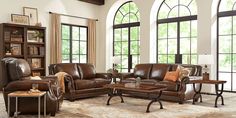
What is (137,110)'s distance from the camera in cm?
521

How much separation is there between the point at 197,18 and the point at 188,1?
0.81m

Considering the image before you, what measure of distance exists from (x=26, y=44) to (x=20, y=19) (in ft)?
2.70

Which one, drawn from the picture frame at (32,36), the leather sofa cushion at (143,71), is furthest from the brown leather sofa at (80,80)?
the picture frame at (32,36)

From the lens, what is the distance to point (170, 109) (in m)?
5.30

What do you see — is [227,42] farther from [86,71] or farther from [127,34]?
[86,71]

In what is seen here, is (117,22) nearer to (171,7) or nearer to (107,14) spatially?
(107,14)

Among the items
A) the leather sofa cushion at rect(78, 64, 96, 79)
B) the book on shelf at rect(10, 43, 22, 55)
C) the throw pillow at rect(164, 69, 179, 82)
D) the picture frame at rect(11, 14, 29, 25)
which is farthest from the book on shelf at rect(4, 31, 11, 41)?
the throw pillow at rect(164, 69, 179, 82)

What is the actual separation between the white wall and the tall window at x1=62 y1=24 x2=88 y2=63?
0.27 meters

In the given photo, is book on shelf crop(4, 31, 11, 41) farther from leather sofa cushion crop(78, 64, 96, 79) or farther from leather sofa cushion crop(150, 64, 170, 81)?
leather sofa cushion crop(150, 64, 170, 81)

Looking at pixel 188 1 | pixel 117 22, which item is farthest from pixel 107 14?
pixel 188 1

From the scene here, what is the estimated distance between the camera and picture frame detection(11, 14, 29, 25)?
26.0ft

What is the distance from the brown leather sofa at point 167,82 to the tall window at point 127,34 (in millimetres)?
1972

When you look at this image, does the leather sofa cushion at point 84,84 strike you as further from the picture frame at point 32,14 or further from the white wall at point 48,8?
the picture frame at point 32,14

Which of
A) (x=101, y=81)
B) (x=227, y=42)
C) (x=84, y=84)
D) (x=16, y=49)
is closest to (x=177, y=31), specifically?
(x=227, y=42)
